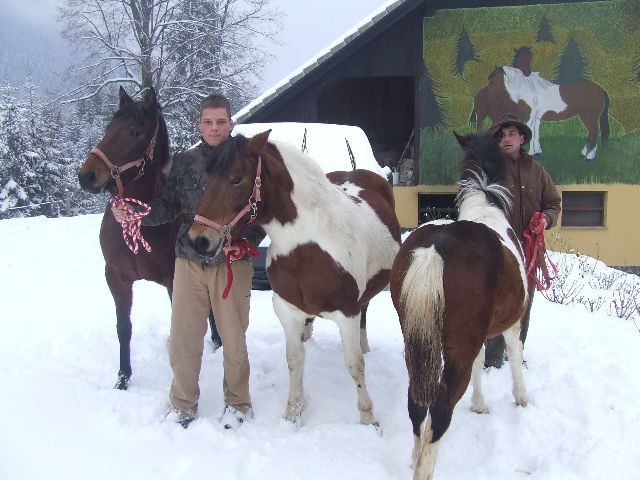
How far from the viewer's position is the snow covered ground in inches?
101

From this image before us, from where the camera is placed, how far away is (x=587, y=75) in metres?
9.92

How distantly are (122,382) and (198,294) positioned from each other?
1.07 metres

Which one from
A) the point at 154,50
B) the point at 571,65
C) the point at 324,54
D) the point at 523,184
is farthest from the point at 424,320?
the point at 154,50

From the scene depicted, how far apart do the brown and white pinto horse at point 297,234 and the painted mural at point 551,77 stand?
7.94 meters

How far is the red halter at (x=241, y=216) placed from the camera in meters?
2.44

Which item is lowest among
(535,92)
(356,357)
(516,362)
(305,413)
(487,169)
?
(305,413)

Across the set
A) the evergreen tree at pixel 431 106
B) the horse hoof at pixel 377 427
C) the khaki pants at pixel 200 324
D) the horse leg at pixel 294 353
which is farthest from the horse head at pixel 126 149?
the evergreen tree at pixel 431 106

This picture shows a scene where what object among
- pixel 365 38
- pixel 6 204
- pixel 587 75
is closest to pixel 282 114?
pixel 365 38

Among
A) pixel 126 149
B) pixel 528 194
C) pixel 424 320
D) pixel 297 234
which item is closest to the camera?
pixel 424 320

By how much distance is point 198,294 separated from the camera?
120 inches

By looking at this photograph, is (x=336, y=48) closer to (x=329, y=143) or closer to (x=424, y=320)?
(x=329, y=143)

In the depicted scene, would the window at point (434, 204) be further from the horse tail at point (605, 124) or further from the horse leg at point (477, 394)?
the horse leg at point (477, 394)

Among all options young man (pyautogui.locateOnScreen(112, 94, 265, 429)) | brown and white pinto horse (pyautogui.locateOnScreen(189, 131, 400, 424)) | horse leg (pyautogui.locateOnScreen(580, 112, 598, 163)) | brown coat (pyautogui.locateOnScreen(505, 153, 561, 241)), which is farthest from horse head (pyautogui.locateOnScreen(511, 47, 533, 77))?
young man (pyautogui.locateOnScreen(112, 94, 265, 429))

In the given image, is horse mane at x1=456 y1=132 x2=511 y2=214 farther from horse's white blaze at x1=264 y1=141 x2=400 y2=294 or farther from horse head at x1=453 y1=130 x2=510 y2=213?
horse's white blaze at x1=264 y1=141 x2=400 y2=294
